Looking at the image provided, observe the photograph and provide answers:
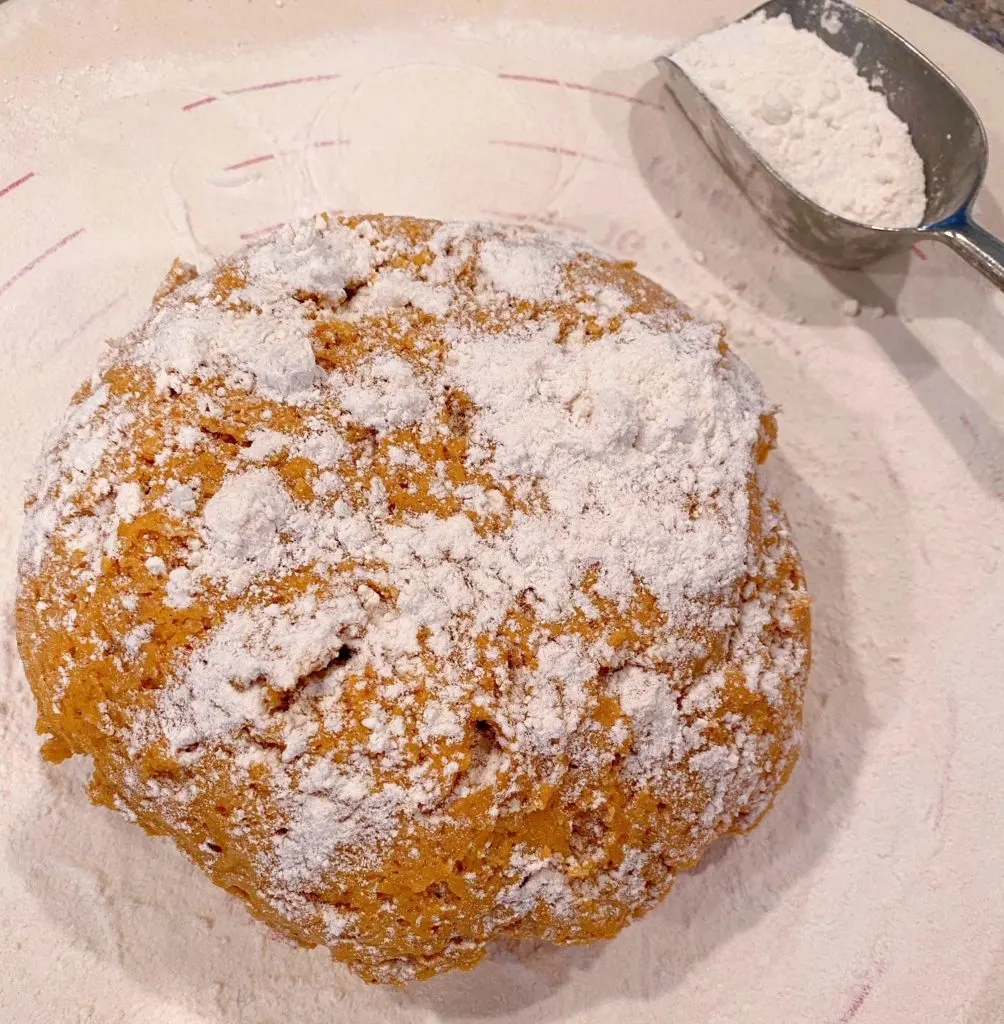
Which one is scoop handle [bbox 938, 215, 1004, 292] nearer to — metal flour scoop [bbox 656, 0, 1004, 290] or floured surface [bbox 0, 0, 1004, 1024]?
metal flour scoop [bbox 656, 0, 1004, 290]

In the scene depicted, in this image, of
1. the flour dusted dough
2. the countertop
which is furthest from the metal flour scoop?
the flour dusted dough

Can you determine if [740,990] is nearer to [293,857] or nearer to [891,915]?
[891,915]

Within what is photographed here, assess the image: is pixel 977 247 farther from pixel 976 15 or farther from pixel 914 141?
pixel 976 15

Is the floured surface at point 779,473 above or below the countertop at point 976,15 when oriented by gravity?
below

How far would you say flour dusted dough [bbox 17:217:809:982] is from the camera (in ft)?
3.27

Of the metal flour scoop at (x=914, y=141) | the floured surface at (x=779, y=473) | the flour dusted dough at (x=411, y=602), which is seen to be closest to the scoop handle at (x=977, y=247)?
the metal flour scoop at (x=914, y=141)

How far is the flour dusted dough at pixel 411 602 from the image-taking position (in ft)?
3.27

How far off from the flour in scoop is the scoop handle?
0.23 feet

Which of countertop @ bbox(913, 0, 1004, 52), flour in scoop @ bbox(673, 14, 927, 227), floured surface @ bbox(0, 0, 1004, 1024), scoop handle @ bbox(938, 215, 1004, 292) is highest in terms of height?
countertop @ bbox(913, 0, 1004, 52)

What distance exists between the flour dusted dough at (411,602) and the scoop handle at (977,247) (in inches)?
22.1

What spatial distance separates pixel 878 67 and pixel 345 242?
1.00 m

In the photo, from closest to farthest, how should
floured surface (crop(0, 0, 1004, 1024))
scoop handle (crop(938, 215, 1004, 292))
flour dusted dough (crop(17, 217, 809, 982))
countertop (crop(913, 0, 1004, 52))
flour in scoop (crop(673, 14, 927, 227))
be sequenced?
1. flour dusted dough (crop(17, 217, 809, 982))
2. floured surface (crop(0, 0, 1004, 1024))
3. scoop handle (crop(938, 215, 1004, 292))
4. flour in scoop (crop(673, 14, 927, 227))
5. countertop (crop(913, 0, 1004, 52))

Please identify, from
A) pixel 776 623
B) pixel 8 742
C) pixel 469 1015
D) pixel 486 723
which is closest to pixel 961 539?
pixel 776 623

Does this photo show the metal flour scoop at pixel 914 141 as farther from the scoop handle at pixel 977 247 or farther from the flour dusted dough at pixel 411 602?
the flour dusted dough at pixel 411 602
